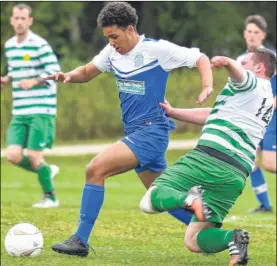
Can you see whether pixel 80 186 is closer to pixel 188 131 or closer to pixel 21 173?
pixel 21 173

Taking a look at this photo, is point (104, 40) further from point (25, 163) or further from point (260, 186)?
point (25, 163)

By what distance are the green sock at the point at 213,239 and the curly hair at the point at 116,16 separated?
1869 mm

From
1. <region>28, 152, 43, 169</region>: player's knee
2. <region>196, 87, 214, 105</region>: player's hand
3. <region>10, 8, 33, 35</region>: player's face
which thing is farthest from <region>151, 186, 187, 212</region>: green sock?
<region>10, 8, 33, 35</region>: player's face

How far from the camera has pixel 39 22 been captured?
102ft

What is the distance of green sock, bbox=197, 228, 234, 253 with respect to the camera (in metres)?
8.89

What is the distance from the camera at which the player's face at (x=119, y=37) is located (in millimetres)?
9445

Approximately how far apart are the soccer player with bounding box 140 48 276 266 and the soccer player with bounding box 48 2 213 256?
0.67 m

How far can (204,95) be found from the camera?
8594 millimetres

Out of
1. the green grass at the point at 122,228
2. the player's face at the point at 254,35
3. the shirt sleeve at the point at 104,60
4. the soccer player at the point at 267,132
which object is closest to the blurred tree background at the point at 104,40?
the green grass at the point at 122,228

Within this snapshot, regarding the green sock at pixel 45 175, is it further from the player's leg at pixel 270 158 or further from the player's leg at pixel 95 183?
the player's leg at pixel 95 183

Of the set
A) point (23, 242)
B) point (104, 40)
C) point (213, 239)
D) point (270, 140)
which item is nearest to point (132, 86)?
point (213, 239)

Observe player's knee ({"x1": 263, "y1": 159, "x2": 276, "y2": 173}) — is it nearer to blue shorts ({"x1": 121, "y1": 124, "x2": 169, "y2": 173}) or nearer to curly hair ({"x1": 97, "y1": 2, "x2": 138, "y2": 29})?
blue shorts ({"x1": 121, "y1": 124, "x2": 169, "y2": 173})

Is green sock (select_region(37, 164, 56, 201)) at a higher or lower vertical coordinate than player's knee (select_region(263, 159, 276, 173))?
lower

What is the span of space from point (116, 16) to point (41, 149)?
4.98 m
